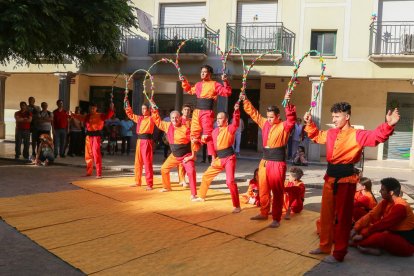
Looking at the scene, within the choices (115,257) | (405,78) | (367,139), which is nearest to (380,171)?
(405,78)

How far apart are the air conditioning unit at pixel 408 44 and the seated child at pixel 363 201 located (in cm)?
1094

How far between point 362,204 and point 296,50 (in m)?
11.5

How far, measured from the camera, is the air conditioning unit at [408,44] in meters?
15.2

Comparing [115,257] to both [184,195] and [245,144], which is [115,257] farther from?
[245,144]

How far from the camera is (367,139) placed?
4.64 meters

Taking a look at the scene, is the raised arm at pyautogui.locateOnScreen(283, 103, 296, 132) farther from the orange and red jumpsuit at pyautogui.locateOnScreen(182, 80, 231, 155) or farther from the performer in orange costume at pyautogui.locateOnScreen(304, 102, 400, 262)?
the orange and red jumpsuit at pyautogui.locateOnScreen(182, 80, 231, 155)

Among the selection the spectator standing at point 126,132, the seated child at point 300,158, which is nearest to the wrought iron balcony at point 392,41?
the seated child at point 300,158

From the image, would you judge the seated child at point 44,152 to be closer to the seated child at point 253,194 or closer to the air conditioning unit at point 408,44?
the seated child at point 253,194

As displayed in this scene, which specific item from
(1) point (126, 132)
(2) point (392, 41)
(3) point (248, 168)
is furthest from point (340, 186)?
(2) point (392, 41)

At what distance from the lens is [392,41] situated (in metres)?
15.6

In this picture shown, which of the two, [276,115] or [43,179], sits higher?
[276,115]

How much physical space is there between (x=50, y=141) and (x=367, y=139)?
9748 millimetres

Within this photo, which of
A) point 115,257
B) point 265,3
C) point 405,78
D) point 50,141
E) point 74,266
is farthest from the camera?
point 265,3

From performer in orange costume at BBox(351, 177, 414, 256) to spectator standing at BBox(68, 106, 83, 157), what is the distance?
450 inches
